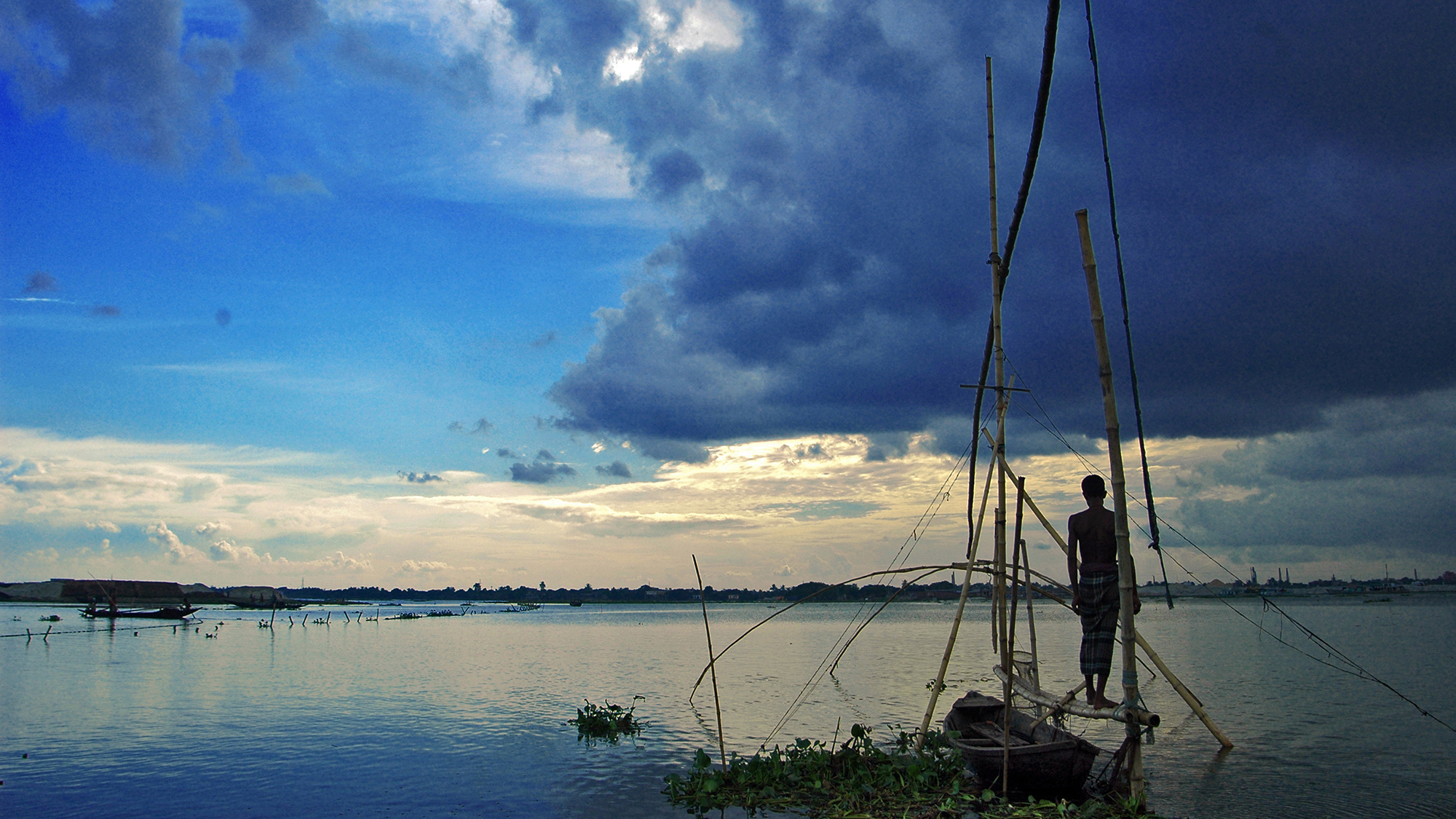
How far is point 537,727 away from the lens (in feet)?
66.1

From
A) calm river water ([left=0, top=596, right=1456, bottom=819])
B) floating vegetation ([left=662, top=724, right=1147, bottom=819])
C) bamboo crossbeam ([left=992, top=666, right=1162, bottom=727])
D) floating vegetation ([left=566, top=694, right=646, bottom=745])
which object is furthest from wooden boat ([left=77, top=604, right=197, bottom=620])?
bamboo crossbeam ([left=992, top=666, right=1162, bottom=727])

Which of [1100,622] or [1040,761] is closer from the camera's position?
[1040,761]

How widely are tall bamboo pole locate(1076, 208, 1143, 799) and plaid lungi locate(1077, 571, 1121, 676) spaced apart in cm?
83

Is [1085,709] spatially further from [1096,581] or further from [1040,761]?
[1096,581]

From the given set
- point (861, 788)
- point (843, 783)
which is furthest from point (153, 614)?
point (861, 788)

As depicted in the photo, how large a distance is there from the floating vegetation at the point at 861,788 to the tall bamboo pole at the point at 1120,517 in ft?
2.12

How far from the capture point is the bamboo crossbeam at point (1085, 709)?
897cm

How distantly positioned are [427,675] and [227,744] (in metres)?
15.7

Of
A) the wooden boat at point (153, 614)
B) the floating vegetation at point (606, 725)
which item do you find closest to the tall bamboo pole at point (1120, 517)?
the floating vegetation at point (606, 725)

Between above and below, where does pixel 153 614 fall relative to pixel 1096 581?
below

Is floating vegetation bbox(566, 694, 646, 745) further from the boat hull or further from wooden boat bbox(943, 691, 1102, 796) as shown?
the boat hull

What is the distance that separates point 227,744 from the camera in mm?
18297

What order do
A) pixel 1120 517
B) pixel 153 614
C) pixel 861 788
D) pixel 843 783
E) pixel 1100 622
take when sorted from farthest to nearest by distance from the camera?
pixel 153 614, pixel 843 783, pixel 861 788, pixel 1100 622, pixel 1120 517

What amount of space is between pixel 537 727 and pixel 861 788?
37.9 ft
